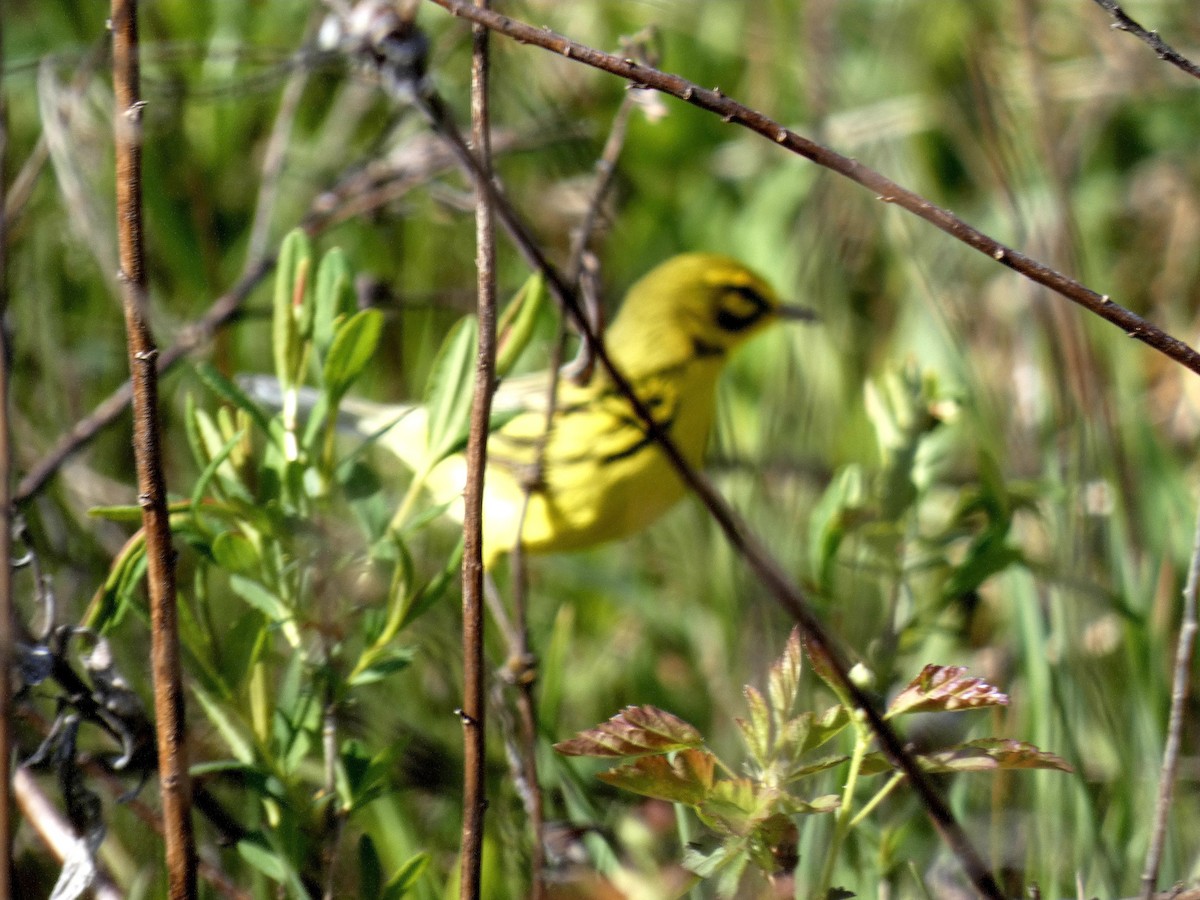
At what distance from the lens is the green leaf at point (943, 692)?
65cm

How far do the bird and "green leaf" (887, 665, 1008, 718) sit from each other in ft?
2.33

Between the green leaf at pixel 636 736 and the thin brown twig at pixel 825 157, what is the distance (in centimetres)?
27

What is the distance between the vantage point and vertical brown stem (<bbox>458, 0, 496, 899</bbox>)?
2.21ft

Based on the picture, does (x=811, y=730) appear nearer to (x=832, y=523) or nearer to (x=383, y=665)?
(x=383, y=665)

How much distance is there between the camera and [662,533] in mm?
1955

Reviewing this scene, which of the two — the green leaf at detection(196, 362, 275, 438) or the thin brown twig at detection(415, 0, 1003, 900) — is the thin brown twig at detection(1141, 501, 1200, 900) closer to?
the thin brown twig at detection(415, 0, 1003, 900)

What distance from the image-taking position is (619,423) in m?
1.59

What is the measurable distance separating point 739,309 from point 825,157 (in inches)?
52.8

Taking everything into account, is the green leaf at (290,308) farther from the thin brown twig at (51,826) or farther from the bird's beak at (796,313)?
the bird's beak at (796,313)

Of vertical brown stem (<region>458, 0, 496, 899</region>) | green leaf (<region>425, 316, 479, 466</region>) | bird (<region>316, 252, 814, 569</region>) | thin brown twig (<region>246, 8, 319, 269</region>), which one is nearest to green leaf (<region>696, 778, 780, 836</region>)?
vertical brown stem (<region>458, 0, 496, 899</region>)

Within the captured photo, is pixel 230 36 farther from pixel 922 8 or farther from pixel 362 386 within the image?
pixel 922 8

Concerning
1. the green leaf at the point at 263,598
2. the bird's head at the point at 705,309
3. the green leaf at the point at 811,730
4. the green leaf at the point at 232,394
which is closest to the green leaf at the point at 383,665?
the green leaf at the point at 263,598

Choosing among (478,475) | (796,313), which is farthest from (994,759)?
(796,313)

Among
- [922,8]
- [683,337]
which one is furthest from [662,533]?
[922,8]
